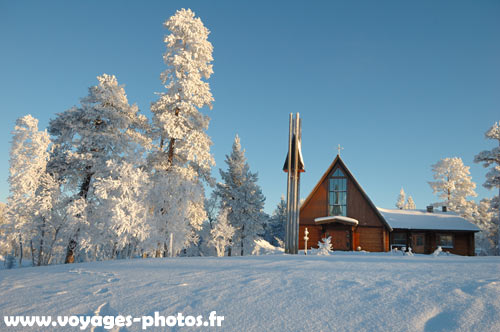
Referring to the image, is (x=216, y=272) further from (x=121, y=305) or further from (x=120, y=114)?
(x=120, y=114)

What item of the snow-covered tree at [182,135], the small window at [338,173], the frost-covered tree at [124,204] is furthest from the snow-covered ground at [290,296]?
the small window at [338,173]

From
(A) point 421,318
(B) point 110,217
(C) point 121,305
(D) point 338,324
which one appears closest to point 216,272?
(C) point 121,305

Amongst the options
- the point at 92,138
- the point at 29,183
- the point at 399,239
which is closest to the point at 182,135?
the point at 92,138

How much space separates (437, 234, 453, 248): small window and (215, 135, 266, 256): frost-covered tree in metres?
15.0

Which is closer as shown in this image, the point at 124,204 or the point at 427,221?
the point at 124,204

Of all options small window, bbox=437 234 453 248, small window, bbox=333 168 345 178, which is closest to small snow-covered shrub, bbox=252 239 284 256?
small window, bbox=333 168 345 178

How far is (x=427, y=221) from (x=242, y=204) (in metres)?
15.8

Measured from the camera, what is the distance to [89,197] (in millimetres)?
17328

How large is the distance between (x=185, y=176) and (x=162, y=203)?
6.07 feet

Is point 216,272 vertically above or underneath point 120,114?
underneath

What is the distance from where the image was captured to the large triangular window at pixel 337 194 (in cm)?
2511

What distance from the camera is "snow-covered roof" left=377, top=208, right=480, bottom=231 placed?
2525 cm

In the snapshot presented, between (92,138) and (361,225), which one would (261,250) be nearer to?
(361,225)

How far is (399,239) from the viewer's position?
2588 centimetres
